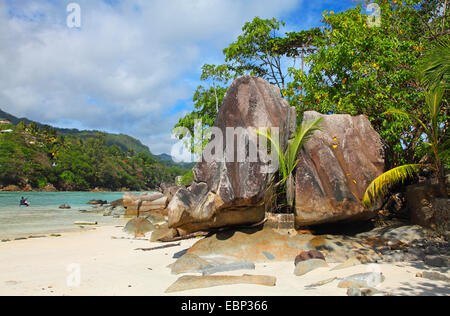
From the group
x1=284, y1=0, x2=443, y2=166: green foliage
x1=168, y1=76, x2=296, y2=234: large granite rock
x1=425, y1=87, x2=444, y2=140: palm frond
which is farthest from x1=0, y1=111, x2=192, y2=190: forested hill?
x1=425, y1=87, x2=444, y2=140: palm frond

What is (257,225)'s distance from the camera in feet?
22.9

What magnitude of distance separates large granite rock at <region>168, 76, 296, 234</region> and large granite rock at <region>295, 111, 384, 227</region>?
83cm

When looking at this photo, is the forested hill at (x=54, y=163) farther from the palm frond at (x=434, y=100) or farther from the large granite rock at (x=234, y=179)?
the palm frond at (x=434, y=100)

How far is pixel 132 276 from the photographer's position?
5.36 metres

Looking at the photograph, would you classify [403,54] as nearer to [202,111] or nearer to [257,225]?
[257,225]

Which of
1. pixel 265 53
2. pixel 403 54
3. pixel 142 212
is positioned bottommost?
pixel 142 212

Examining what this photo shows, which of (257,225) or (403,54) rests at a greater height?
(403,54)

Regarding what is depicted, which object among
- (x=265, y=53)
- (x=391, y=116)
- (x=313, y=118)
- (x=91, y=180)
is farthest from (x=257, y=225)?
(x=91, y=180)

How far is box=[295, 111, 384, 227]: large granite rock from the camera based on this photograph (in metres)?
6.66

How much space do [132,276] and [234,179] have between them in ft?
8.90

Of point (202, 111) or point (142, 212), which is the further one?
point (142, 212)

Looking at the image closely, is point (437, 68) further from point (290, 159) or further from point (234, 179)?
point (234, 179)

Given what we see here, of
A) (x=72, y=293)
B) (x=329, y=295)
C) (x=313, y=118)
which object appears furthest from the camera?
(x=313, y=118)

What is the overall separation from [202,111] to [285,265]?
15.2m
